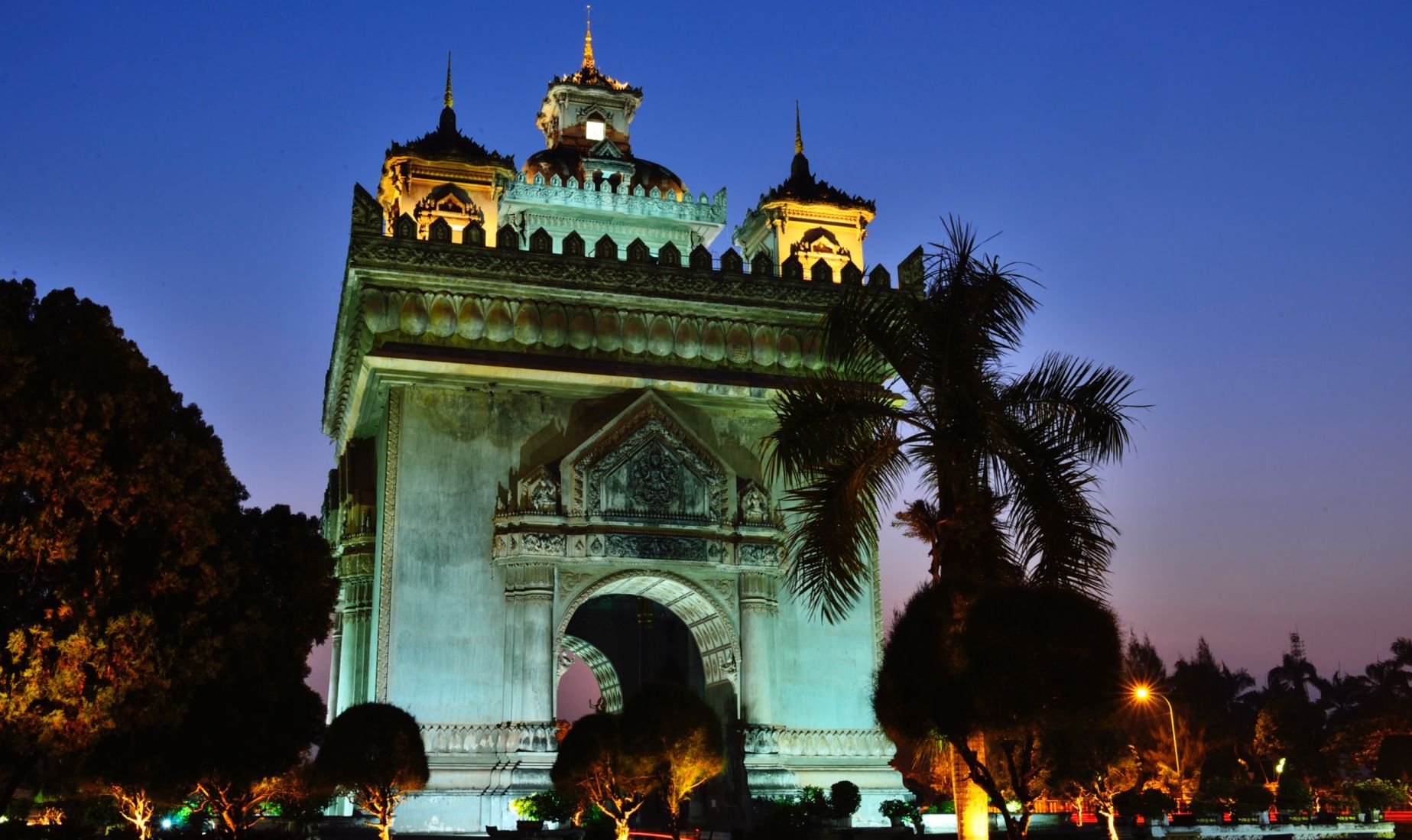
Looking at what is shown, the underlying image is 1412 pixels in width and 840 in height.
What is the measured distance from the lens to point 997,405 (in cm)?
1387

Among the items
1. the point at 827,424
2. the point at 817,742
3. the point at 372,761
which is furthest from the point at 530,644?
the point at 827,424

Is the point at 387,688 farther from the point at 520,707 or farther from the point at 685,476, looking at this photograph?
the point at 685,476

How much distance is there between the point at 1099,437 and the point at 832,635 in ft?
37.7

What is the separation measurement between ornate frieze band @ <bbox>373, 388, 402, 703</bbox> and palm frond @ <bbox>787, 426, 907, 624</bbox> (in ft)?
32.7

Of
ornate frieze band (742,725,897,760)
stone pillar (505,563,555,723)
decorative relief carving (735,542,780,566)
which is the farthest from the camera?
decorative relief carving (735,542,780,566)

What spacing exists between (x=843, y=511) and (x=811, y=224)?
1541 cm

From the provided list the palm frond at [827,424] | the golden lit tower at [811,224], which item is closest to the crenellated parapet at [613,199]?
the golden lit tower at [811,224]

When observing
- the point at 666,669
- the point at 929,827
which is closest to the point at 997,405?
the point at 929,827

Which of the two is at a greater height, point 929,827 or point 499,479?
point 499,479

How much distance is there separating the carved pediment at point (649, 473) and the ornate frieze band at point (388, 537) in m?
2.77

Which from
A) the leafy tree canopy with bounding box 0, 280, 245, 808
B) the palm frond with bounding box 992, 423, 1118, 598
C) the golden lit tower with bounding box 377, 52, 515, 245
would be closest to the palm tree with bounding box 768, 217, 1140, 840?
the palm frond with bounding box 992, 423, 1118, 598

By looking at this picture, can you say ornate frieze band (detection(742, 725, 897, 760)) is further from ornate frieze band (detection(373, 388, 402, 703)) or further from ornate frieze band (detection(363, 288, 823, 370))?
ornate frieze band (detection(363, 288, 823, 370))

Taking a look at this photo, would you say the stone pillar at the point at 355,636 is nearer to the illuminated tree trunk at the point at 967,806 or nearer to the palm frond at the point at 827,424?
the palm frond at the point at 827,424

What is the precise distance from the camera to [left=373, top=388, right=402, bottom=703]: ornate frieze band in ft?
72.8
